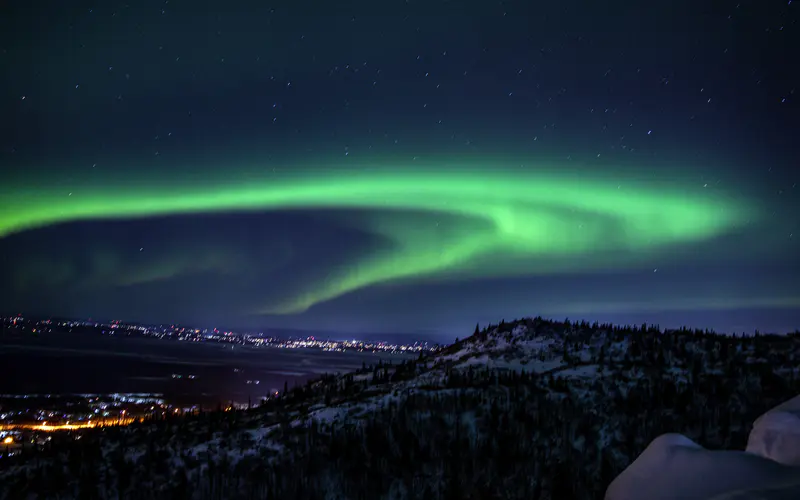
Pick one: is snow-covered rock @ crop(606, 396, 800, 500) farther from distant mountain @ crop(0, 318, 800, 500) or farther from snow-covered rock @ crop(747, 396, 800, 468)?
distant mountain @ crop(0, 318, 800, 500)

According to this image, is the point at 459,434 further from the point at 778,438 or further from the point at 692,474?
the point at 692,474

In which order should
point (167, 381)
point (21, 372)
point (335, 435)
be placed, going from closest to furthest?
point (335, 435) → point (167, 381) → point (21, 372)

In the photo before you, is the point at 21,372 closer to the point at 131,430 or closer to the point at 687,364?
the point at 131,430

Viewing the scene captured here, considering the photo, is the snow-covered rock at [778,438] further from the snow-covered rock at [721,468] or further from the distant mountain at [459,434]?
the distant mountain at [459,434]

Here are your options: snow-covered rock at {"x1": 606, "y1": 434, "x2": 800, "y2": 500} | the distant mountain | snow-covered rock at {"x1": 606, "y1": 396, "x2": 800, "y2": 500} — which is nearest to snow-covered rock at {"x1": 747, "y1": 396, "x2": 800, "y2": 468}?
snow-covered rock at {"x1": 606, "y1": 396, "x2": 800, "y2": 500}

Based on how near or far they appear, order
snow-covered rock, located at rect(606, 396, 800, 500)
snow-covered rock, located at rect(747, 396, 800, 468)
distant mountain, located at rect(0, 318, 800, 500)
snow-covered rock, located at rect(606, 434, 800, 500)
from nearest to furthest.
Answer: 1. snow-covered rock, located at rect(606, 396, 800, 500)
2. snow-covered rock, located at rect(606, 434, 800, 500)
3. snow-covered rock, located at rect(747, 396, 800, 468)
4. distant mountain, located at rect(0, 318, 800, 500)

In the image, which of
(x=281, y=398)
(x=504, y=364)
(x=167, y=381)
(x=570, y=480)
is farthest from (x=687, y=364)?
(x=167, y=381)

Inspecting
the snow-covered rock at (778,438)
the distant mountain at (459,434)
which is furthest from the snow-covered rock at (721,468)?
the distant mountain at (459,434)
